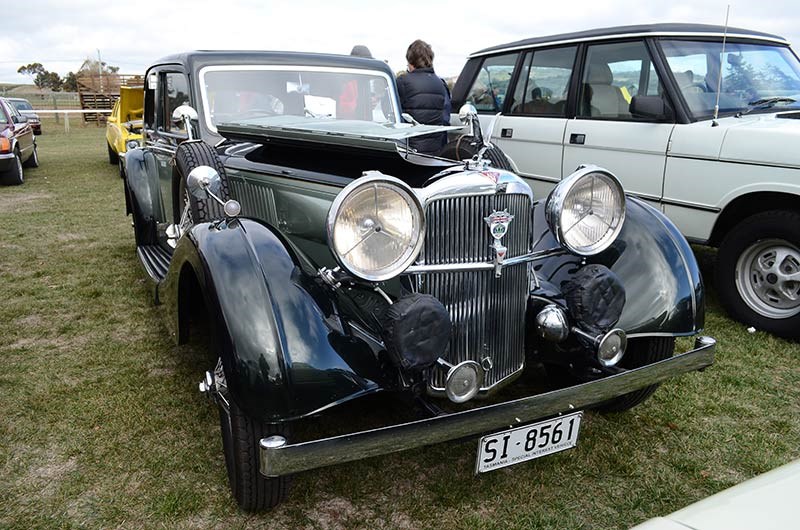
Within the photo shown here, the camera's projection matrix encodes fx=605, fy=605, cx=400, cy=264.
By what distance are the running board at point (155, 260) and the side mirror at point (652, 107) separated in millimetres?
3396

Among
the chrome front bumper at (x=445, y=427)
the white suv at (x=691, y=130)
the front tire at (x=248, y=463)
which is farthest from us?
the white suv at (x=691, y=130)

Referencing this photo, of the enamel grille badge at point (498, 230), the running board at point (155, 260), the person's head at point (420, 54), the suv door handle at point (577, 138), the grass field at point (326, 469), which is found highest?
the person's head at point (420, 54)

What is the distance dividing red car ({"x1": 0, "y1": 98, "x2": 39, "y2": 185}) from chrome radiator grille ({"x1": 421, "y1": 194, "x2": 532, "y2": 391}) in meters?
9.69

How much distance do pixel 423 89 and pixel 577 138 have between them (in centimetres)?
138

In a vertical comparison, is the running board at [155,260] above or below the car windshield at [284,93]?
below

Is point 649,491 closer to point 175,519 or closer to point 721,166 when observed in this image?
point 175,519

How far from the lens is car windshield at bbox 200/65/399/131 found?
11.6ft

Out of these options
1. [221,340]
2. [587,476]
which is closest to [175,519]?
[221,340]

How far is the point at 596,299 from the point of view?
2.26 meters

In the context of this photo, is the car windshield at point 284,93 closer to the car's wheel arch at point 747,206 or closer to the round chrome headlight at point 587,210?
the round chrome headlight at point 587,210

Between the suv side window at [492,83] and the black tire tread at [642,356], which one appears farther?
the suv side window at [492,83]

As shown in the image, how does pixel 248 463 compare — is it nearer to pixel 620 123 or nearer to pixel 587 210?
pixel 587 210

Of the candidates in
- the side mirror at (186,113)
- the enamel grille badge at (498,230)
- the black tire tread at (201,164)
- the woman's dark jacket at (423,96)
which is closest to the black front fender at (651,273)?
the enamel grille badge at (498,230)

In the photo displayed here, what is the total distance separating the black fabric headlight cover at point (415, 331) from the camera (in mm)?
1898
